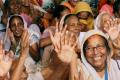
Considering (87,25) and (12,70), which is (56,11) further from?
(12,70)

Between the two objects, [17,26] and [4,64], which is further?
[17,26]

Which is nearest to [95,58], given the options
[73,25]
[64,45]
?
[64,45]


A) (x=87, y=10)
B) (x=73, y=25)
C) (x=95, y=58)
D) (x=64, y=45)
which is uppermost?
(x=87, y=10)

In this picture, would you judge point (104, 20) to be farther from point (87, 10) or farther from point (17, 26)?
point (17, 26)

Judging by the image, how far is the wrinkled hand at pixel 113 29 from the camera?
5494 mm

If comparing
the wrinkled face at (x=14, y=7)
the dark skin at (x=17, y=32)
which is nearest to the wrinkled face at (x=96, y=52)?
the dark skin at (x=17, y=32)

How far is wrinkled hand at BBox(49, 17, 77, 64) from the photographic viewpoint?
461 cm

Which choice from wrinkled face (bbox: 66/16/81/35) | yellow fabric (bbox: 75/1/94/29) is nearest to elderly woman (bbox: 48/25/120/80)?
wrinkled face (bbox: 66/16/81/35)

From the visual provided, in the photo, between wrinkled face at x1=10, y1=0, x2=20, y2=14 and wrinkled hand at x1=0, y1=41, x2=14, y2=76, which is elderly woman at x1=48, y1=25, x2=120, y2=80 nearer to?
wrinkled hand at x1=0, y1=41, x2=14, y2=76

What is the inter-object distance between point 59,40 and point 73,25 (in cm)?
116

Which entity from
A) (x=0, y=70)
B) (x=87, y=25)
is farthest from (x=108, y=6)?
(x=0, y=70)

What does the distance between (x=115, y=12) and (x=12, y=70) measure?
2.39 metres

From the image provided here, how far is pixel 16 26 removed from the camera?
6129mm

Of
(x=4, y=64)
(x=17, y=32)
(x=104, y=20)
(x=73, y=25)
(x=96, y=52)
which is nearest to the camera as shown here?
(x=4, y=64)
